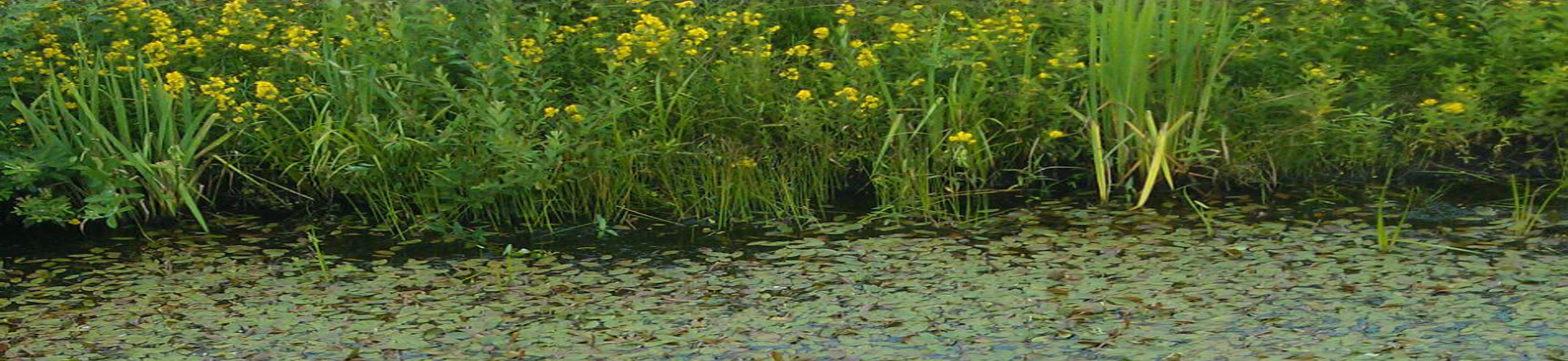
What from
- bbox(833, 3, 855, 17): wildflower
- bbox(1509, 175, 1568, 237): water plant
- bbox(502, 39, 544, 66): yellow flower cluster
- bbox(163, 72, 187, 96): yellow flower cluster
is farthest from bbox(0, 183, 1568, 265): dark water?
bbox(833, 3, 855, 17): wildflower

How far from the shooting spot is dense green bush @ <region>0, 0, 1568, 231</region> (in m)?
5.32

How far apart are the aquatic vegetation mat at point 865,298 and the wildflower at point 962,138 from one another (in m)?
0.27

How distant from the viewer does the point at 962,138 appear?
17.3ft

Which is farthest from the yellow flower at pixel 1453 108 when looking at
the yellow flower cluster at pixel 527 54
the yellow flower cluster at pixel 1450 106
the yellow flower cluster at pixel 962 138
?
the yellow flower cluster at pixel 527 54

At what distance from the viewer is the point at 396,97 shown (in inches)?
213

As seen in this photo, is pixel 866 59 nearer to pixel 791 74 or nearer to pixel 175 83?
pixel 791 74

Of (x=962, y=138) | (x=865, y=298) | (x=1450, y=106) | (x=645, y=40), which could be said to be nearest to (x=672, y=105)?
(x=645, y=40)

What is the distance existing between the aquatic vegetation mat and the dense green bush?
0.33m

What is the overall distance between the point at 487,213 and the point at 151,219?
1.00 meters

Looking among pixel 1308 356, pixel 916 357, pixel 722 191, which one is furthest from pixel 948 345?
pixel 722 191

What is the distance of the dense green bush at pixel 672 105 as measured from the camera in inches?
209

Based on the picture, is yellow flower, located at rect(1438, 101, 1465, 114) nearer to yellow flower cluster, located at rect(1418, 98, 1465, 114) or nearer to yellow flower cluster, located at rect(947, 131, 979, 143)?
yellow flower cluster, located at rect(1418, 98, 1465, 114)

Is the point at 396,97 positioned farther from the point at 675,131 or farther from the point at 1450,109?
the point at 1450,109

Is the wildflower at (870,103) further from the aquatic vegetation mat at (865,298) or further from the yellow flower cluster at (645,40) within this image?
the yellow flower cluster at (645,40)
